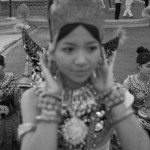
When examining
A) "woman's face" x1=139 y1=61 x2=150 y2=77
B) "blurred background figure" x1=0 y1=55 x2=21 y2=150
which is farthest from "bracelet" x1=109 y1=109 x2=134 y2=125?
"woman's face" x1=139 y1=61 x2=150 y2=77

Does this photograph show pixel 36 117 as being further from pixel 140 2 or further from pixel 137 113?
pixel 140 2

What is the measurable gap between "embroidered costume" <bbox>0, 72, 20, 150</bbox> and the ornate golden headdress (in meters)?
2.18

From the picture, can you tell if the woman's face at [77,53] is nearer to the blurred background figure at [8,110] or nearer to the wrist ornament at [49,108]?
the wrist ornament at [49,108]

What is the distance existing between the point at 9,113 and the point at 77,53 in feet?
8.02

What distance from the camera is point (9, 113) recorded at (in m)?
3.84

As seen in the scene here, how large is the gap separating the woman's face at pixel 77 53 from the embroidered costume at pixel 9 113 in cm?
223

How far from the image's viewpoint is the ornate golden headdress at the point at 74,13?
5.41ft

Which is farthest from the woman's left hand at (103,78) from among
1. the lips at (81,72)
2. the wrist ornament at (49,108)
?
the wrist ornament at (49,108)

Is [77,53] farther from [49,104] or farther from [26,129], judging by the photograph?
[26,129]

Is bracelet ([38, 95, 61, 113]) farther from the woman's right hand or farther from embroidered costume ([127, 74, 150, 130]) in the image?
embroidered costume ([127, 74, 150, 130])

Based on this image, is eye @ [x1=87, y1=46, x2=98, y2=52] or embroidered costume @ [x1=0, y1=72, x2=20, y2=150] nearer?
eye @ [x1=87, y1=46, x2=98, y2=52]

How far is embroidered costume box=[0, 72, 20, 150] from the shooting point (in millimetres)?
3764

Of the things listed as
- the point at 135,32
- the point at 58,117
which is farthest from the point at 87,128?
the point at 135,32

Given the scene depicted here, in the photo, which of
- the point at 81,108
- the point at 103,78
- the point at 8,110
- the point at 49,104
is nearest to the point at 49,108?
the point at 49,104
